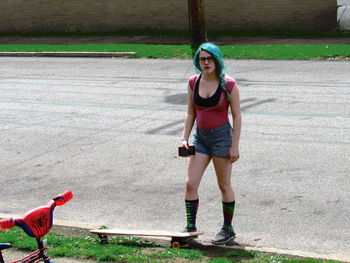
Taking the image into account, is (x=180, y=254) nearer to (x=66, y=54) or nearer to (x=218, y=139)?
(x=218, y=139)

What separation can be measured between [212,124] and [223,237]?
3.58ft

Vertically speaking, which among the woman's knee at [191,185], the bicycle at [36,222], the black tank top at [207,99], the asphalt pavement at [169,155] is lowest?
the asphalt pavement at [169,155]

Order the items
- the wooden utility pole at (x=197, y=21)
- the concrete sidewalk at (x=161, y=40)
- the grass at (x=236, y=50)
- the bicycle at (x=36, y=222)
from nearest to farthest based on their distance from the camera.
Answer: the bicycle at (x=36, y=222), the grass at (x=236, y=50), the wooden utility pole at (x=197, y=21), the concrete sidewalk at (x=161, y=40)

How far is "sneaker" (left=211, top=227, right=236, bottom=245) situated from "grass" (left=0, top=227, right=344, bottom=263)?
70mm

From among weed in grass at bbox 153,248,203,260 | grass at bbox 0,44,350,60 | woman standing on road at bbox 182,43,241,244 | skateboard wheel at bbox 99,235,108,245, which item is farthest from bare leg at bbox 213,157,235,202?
grass at bbox 0,44,350,60

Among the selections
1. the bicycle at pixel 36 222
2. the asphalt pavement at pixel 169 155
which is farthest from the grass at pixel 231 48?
the bicycle at pixel 36 222

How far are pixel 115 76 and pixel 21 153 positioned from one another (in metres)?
8.00

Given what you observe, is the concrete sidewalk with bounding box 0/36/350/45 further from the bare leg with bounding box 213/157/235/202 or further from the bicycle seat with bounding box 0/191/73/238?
the bicycle seat with bounding box 0/191/73/238

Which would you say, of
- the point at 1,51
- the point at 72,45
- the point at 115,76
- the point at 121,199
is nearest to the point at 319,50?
the point at 115,76

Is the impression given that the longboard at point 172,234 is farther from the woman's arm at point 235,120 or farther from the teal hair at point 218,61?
the teal hair at point 218,61

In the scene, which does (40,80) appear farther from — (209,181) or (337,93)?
(209,181)

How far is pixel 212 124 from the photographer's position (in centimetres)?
673

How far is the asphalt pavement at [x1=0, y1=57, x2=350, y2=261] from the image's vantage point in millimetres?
7887

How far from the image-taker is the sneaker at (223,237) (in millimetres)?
6902
